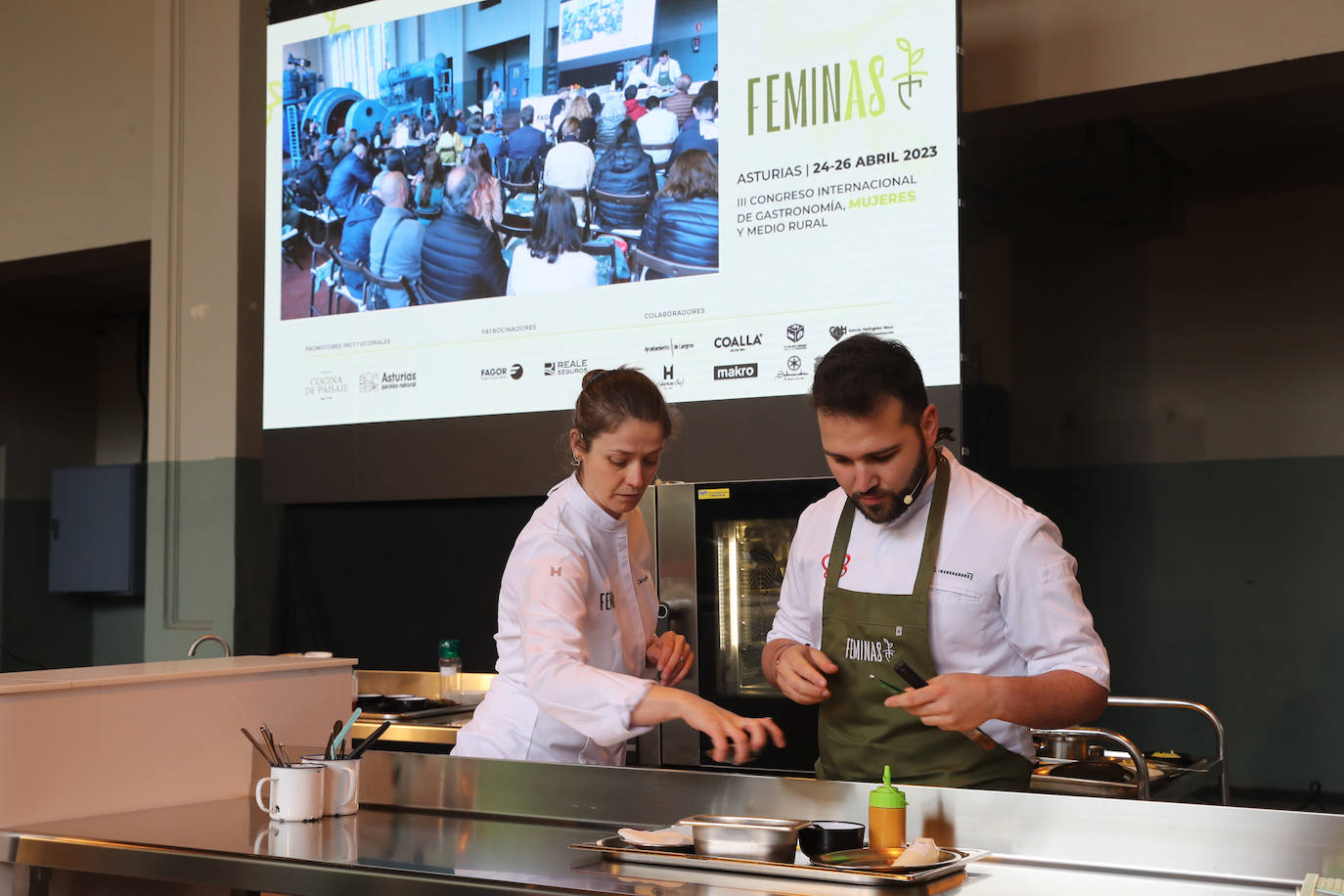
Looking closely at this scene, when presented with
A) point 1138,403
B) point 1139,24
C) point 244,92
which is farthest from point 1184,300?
point 244,92

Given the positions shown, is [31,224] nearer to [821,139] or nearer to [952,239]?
[821,139]

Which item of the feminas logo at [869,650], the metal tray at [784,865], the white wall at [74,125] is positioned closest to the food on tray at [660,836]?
the metal tray at [784,865]

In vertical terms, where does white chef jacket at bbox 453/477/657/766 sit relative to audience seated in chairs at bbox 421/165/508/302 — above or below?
below

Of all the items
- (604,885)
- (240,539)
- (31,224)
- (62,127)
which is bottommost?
(604,885)

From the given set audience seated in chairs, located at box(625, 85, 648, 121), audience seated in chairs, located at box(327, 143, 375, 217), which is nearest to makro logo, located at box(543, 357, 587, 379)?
audience seated in chairs, located at box(625, 85, 648, 121)

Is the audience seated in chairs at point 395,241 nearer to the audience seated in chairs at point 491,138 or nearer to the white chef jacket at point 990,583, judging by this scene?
the audience seated in chairs at point 491,138

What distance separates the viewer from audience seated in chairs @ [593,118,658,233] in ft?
12.3

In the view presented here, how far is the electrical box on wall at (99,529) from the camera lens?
610cm

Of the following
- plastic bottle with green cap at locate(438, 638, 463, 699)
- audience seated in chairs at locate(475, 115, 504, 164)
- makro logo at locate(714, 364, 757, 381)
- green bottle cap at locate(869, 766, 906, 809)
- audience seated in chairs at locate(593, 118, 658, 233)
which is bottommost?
plastic bottle with green cap at locate(438, 638, 463, 699)

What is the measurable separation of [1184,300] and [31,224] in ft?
15.4

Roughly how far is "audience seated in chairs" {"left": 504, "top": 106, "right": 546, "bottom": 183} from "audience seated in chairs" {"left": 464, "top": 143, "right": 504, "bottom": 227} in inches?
2.4

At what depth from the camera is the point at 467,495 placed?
4.01 m

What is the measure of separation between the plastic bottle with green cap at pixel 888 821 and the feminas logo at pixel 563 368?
241 centimetres

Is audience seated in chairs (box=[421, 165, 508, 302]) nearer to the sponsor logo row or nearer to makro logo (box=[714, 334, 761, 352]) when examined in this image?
the sponsor logo row
